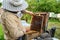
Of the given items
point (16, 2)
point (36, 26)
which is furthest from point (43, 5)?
point (16, 2)

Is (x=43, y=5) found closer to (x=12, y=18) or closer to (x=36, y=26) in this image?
(x=36, y=26)

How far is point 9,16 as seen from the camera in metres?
1.94

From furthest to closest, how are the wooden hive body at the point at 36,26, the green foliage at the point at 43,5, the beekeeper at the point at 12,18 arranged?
the green foliage at the point at 43,5 < the wooden hive body at the point at 36,26 < the beekeeper at the point at 12,18

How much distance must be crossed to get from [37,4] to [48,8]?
1.00ft

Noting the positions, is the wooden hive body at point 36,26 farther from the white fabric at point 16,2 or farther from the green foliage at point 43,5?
the green foliage at point 43,5

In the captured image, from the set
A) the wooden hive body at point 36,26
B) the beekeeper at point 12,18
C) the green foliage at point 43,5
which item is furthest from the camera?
the green foliage at point 43,5

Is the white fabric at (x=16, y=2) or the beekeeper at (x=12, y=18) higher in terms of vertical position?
the white fabric at (x=16, y=2)

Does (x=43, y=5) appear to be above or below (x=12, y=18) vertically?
above

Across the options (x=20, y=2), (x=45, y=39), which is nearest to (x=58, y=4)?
(x=45, y=39)

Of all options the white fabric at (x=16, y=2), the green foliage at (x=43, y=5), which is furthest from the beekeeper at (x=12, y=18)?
the green foliage at (x=43, y=5)

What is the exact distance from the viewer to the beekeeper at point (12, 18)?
1.93 m

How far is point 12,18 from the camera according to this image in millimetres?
1946

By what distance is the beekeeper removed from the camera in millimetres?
1929

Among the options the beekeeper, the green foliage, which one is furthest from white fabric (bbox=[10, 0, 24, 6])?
the green foliage
